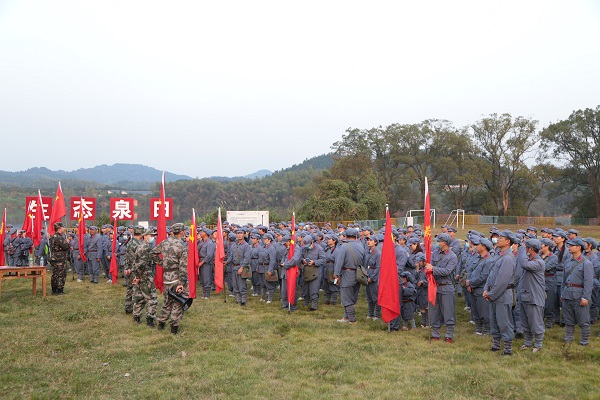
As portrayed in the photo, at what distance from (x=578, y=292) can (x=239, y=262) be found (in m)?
8.08

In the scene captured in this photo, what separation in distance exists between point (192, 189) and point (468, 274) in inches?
3215

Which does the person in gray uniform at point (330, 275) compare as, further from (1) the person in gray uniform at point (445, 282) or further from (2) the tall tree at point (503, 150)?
(2) the tall tree at point (503, 150)

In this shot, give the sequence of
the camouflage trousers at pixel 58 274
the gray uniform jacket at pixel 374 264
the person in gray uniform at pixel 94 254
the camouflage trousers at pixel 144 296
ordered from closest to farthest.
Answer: the camouflage trousers at pixel 144 296 < the gray uniform jacket at pixel 374 264 < the camouflage trousers at pixel 58 274 < the person in gray uniform at pixel 94 254

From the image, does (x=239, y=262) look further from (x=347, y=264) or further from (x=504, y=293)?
(x=504, y=293)

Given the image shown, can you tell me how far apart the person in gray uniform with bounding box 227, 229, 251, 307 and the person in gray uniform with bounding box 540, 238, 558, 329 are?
7.16 m

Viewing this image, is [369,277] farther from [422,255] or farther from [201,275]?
[201,275]

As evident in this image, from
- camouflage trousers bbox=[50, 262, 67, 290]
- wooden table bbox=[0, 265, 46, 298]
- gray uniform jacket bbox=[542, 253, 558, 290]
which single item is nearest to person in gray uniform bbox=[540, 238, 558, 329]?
gray uniform jacket bbox=[542, 253, 558, 290]

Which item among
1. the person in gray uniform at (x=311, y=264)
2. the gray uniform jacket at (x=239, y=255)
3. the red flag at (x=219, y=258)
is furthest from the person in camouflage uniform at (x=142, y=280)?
the person in gray uniform at (x=311, y=264)

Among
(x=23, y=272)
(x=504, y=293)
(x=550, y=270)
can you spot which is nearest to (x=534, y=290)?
(x=504, y=293)

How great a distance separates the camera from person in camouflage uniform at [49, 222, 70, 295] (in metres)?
13.3

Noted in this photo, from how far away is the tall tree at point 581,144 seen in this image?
163 feet

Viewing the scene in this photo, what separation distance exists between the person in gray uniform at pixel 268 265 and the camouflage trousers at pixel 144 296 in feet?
11.4

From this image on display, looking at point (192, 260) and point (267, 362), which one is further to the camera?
point (192, 260)

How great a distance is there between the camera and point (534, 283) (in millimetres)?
8211
